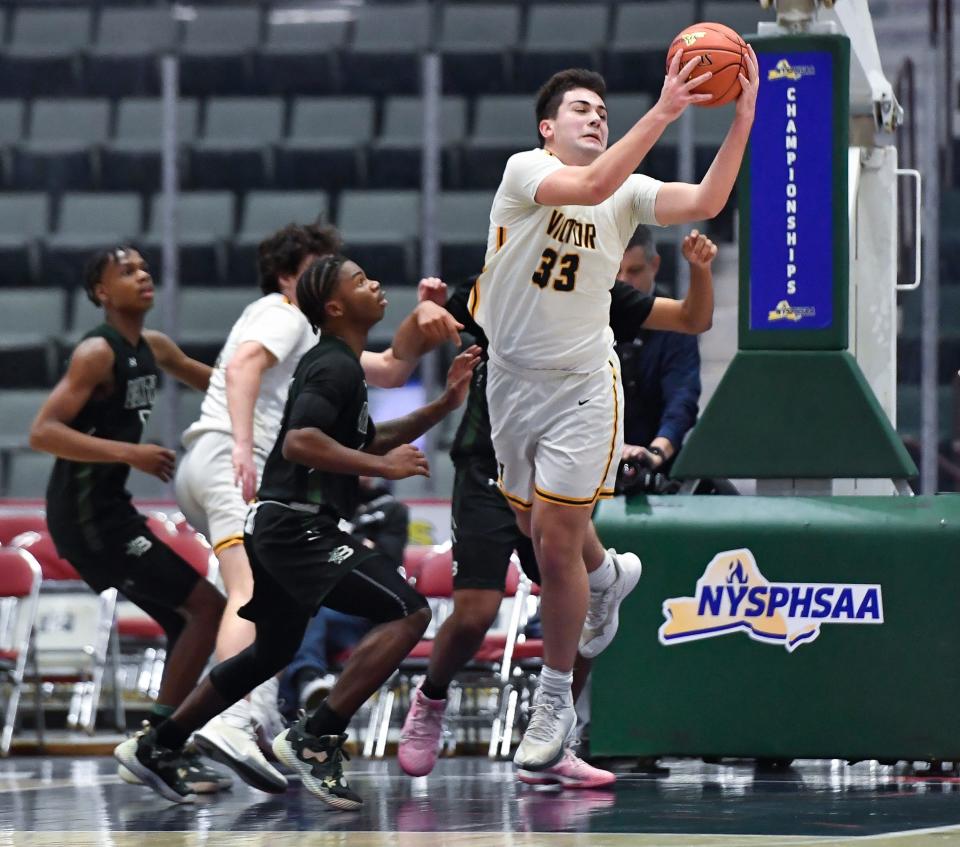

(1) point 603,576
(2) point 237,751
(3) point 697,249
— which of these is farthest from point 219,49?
(1) point 603,576

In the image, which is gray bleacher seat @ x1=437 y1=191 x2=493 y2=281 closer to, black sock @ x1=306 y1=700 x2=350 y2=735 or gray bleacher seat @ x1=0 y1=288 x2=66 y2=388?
gray bleacher seat @ x1=0 y1=288 x2=66 y2=388

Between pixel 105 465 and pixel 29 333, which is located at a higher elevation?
pixel 29 333

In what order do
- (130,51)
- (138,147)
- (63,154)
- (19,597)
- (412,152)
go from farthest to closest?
(130,51) → (63,154) → (138,147) → (412,152) → (19,597)

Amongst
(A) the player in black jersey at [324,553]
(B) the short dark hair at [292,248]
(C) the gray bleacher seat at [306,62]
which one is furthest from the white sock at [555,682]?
(C) the gray bleacher seat at [306,62]

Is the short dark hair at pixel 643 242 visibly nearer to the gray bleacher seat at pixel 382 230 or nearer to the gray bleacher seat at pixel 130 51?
the gray bleacher seat at pixel 382 230

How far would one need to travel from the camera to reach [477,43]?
1312 centimetres

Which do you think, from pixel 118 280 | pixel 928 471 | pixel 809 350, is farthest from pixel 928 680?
pixel 928 471

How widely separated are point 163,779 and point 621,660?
56.3 inches

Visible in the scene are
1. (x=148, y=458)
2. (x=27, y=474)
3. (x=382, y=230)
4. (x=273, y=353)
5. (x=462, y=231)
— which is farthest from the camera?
(x=382, y=230)

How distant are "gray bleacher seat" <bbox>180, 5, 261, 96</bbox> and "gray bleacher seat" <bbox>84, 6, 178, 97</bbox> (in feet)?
0.61

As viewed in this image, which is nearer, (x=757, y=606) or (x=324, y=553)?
(x=324, y=553)

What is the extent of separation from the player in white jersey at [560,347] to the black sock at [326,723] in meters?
0.53

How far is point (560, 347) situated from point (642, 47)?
7.88m

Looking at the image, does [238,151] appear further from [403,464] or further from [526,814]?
[526,814]
